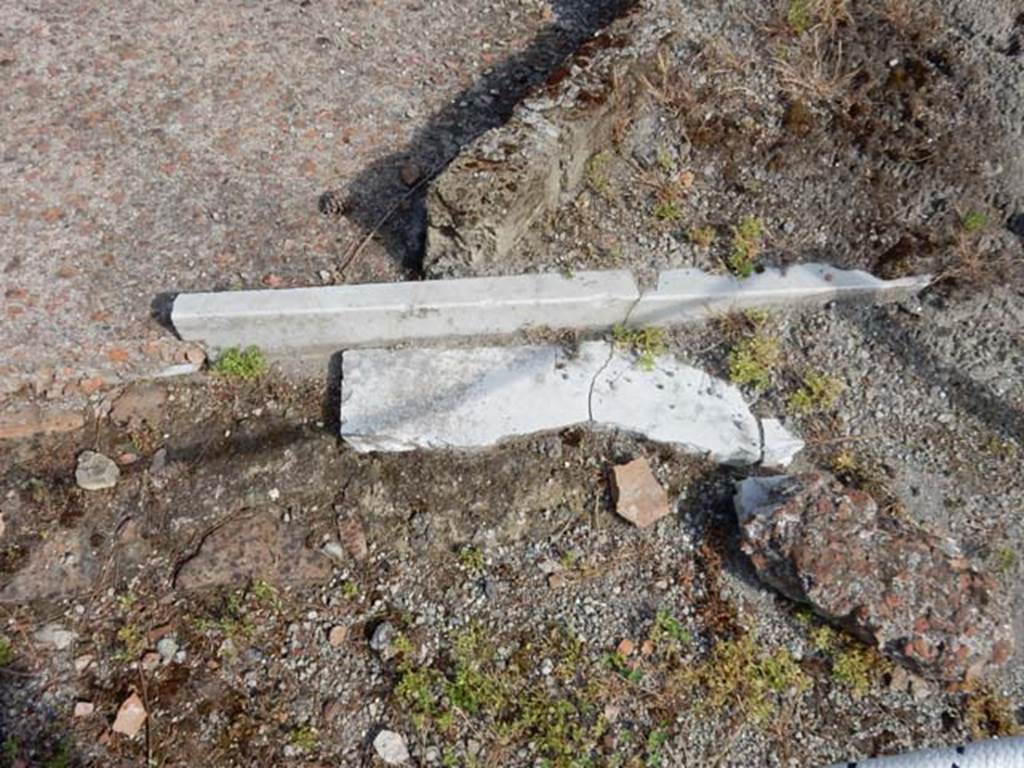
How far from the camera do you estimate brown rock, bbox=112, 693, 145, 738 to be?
2.89 metres

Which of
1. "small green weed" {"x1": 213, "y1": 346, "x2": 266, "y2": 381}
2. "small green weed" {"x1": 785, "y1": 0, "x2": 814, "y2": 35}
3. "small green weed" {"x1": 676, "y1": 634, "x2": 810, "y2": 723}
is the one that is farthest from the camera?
"small green weed" {"x1": 785, "y1": 0, "x2": 814, "y2": 35}

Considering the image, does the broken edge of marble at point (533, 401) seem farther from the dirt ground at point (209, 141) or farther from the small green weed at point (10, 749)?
the small green weed at point (10, 749)

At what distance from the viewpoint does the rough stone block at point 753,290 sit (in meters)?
3.63

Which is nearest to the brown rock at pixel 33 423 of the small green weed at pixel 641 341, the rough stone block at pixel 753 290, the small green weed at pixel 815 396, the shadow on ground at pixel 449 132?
the shadow on ground at pixel 449 132

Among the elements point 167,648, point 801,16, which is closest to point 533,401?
point 167,648

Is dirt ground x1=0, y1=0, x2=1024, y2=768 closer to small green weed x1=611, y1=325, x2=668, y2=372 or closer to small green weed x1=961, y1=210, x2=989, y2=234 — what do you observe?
small green weed x1=961, y1=210, x2=989, y2=234

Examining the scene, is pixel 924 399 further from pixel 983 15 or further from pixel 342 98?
pixel 342 98

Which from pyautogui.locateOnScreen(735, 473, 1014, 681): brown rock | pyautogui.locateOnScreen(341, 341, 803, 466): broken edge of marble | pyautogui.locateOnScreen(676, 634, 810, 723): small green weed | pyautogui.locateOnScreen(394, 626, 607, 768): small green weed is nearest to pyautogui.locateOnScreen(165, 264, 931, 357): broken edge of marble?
pyautogui.locateOnScreen(341, 341, 803, 466): broken edge of marble

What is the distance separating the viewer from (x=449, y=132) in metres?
4.39

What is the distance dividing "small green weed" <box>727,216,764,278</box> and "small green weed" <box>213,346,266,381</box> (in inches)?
87.1

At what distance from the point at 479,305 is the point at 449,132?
53.6 inches

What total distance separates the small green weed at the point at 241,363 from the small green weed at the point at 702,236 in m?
2.08

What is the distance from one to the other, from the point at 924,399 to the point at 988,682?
47.4 inches

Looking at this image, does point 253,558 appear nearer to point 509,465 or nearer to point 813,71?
point 509,465
